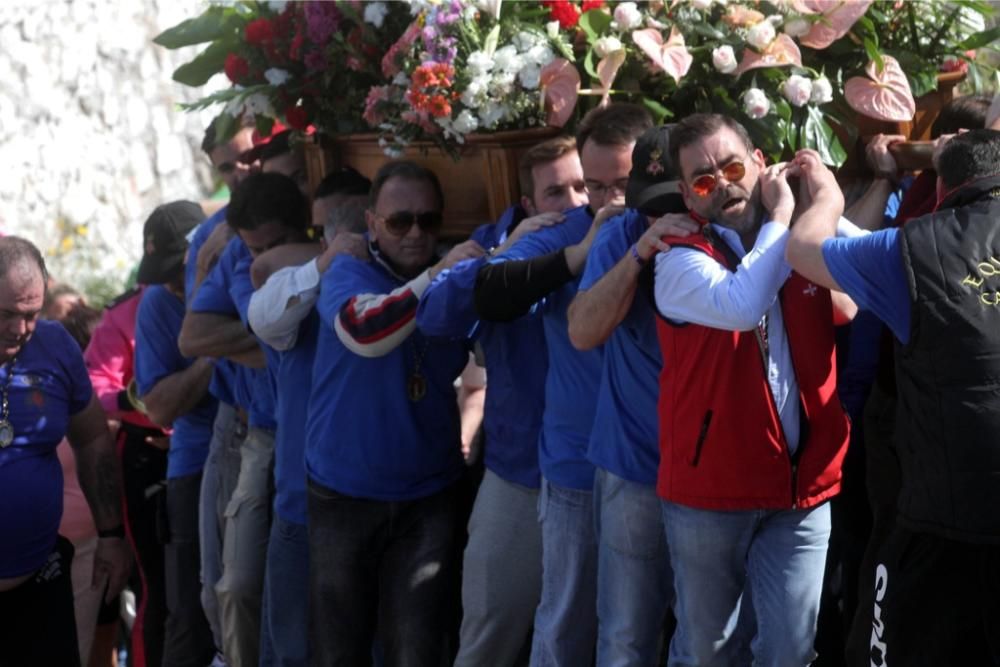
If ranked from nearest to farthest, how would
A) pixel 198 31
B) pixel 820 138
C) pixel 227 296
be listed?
pixel 820 138
pixel 227 296
pixel 198 31

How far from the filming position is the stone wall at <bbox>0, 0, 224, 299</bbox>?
40.6ft

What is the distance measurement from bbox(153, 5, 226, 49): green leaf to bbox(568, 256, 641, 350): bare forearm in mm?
2465

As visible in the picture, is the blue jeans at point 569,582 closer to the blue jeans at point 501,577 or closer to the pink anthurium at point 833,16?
the blue jeans at point 501,577

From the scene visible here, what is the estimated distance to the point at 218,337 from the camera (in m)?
5.74

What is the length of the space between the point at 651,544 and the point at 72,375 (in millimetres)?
2337

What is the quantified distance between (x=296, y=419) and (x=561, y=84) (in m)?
1.55

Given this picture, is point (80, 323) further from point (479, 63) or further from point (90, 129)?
point (90, 129)

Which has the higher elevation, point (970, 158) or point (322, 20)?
point (970, 158)

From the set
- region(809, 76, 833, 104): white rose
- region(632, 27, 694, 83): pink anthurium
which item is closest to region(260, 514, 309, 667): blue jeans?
region(632, 27, 694, 83): pink anthurium

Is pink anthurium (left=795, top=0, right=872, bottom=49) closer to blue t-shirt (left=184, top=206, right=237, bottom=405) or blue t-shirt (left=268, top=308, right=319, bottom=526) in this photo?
blue t-shirt (left=268, top=308, right=319, bottom=526)

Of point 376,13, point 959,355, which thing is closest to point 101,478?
point 376,13

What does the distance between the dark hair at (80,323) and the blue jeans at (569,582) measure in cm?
344

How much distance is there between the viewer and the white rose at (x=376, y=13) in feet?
17.0

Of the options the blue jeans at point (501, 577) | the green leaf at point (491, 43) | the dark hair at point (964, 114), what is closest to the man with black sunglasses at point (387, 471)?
the blue jeans at point (501, 577)
